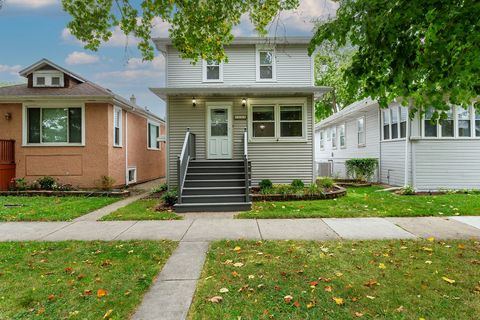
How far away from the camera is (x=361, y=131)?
15.8m

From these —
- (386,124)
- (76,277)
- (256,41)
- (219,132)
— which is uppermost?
(256,41)

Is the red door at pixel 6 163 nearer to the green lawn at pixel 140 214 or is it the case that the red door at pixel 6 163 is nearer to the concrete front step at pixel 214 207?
the green lawn at pixel 140 214

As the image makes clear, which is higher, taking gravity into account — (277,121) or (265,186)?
(277,121)

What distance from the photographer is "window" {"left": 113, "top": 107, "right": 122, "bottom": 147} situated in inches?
488

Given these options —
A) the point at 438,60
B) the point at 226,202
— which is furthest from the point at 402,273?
the point at 226,202

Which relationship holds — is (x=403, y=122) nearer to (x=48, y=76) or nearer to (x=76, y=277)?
(x=76, y=277)

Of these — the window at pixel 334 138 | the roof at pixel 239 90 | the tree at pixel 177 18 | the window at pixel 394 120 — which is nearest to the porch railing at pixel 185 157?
the roof at pixel 239 90

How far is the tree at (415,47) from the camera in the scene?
3.16 metres

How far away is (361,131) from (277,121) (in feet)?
23.4

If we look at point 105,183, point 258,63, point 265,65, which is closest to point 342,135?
point 265,65

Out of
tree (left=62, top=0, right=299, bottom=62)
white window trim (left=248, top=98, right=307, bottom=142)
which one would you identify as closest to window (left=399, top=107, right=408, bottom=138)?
white window trim (left=248, top=98, right=307, bottom=142)

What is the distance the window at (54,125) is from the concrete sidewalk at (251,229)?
6056mm

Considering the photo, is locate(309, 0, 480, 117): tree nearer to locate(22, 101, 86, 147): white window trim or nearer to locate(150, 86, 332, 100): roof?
locate(150, 86, 332, 100): roof

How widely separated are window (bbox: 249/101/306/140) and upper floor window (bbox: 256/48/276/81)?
5.02ft
